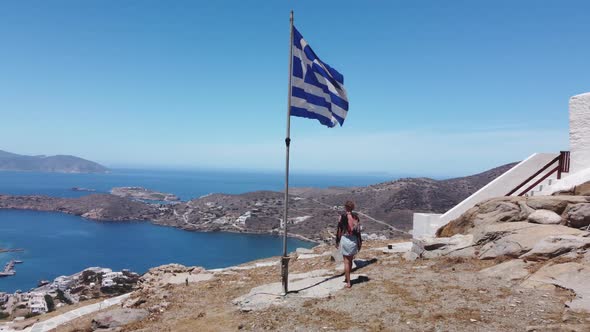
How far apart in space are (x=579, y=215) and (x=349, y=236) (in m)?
5.97

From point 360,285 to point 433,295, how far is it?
1.77 m

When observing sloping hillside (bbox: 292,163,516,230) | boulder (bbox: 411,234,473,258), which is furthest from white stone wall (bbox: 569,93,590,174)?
sloping hillside (bbox: 292,163,516,230)

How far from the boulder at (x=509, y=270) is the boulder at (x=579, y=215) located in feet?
7.81

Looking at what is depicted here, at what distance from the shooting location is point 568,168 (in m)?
12.9

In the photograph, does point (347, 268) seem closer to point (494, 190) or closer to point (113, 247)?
point (494, 190)

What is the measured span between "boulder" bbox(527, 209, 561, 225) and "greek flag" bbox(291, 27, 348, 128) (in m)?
5.73

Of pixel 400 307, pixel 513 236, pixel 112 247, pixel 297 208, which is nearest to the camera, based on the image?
pixel 400 307

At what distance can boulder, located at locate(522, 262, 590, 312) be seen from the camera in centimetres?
626

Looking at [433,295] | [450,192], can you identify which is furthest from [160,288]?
[450,192]

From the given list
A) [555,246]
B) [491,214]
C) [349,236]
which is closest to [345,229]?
[349,236]

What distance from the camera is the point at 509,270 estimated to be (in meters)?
8.23

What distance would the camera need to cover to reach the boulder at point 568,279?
20.6 ft

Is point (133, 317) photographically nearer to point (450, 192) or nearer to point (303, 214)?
point (450, 192)

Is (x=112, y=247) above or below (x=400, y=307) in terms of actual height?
below
